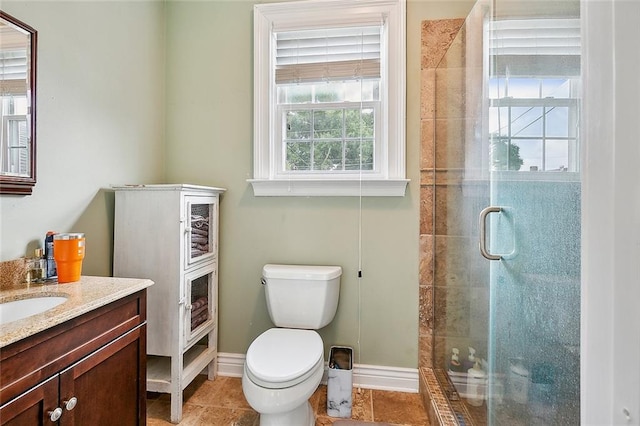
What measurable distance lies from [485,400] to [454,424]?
0.27 metres

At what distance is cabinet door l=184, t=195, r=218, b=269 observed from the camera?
1658mm

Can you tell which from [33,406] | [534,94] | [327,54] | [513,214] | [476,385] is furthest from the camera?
[327,54]

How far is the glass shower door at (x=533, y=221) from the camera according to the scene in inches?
29.6

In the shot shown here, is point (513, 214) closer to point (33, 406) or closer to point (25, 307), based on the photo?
point (33, 406)

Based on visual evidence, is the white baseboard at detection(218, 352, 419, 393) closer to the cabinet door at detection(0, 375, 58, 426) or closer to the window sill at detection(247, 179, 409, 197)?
the window sill at detection(247, 179, 409, 197)

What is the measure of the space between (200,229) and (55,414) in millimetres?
1075

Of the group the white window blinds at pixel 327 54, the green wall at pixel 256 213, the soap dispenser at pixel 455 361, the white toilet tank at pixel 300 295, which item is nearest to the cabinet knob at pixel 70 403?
the white toilet tank at pixel 300 295

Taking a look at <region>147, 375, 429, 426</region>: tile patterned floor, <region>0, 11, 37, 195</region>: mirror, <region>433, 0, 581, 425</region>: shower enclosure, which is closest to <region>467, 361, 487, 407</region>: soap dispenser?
<region>433, 0, 581, 425</region>: shower enclosure

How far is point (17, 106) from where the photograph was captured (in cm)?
118

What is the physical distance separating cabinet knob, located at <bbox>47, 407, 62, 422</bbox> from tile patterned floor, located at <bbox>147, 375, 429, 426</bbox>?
2.88ft

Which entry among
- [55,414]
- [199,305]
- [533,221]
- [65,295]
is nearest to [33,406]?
[55,414]

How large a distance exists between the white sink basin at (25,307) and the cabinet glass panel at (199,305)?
605mm

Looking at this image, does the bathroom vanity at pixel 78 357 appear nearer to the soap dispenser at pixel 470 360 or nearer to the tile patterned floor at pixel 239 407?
the tile patterned floor at pixel 239 407

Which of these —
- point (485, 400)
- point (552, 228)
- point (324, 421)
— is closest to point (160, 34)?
point (552, 228)
